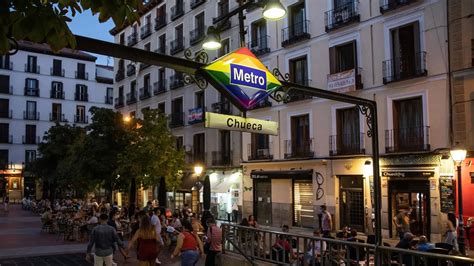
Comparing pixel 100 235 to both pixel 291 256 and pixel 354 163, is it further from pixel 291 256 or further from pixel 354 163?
pixel 354 163

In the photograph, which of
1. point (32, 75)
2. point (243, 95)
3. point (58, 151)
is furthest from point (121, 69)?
point (243, 95)

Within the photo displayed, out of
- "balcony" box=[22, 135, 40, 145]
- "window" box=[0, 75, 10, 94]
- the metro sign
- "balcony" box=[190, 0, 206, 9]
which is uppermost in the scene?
"balcony" box=[190, 0, 206, 9]

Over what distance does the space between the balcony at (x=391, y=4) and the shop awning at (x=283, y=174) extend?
8.65 meters

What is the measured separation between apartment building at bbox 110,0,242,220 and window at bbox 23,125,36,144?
19919 mm

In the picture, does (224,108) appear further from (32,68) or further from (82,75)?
(82,75)

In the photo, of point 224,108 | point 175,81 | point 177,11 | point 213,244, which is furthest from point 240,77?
point 177,11

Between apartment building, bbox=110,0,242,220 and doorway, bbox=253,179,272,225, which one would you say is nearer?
doorway, bbox=253,179,272,225

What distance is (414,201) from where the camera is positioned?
21.2 m

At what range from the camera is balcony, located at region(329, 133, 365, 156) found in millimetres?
23453

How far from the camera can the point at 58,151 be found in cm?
3856

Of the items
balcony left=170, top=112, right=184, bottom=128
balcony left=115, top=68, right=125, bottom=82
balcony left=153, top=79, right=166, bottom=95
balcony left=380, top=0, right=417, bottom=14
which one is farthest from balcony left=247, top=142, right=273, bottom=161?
balcony left=115, top=68, right=125, bottom=82

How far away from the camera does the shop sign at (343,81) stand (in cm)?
2394

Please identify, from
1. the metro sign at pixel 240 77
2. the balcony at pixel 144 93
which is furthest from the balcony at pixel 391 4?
the balcony at pixel 144 93

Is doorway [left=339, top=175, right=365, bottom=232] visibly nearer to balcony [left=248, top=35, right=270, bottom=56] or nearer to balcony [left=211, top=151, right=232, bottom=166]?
balcony [left=248, top=35, right=270, bottom=56]
